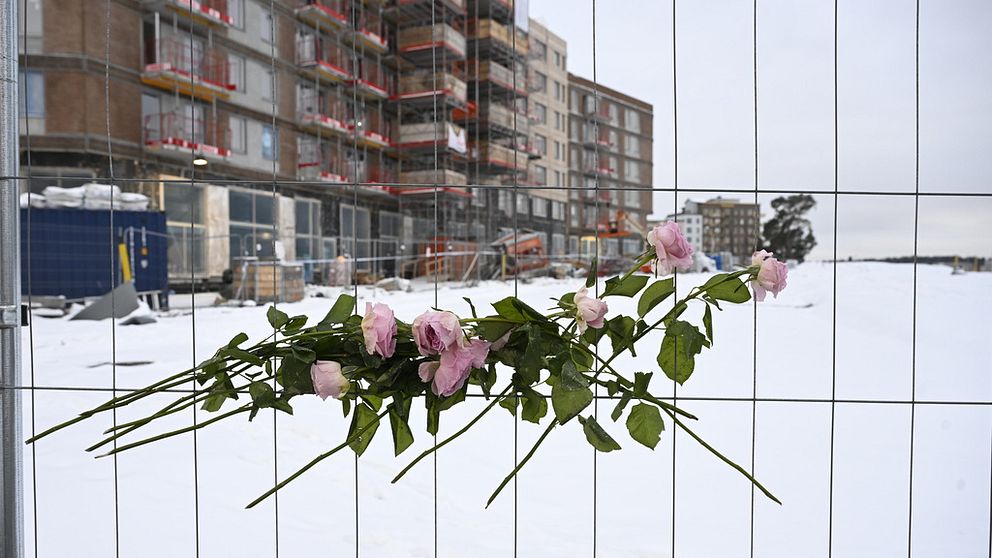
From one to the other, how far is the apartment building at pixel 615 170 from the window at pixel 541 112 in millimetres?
357

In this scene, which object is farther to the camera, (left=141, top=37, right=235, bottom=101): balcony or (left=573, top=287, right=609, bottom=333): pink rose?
(left=141, top=37, right=235, bottom=101): balcony

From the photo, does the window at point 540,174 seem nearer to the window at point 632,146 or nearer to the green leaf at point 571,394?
the window at point 632,146

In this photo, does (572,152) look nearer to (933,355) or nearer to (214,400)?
(933,355)

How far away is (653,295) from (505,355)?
88mm

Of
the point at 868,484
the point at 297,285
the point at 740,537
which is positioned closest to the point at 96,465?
the point at 740,537

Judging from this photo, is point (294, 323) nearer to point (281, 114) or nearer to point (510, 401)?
point (510, 401)

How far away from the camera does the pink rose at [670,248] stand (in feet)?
1.21

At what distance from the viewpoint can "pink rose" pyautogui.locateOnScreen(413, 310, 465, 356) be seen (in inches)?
13.6

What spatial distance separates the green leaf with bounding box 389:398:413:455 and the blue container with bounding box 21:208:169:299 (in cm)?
357

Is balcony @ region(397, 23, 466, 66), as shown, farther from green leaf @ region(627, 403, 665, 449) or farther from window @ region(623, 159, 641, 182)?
green leaf @ region(627, 403, 665, 449)

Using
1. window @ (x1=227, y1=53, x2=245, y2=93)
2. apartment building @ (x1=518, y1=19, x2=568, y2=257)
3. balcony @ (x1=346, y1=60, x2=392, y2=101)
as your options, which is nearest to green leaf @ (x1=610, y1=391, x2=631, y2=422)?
apartment building @ (x1=518, y1=19, x2=568, y2=257)

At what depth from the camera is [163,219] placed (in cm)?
390

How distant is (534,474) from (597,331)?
1.29 m

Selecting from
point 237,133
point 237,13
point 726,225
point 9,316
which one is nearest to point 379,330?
point 9,316
